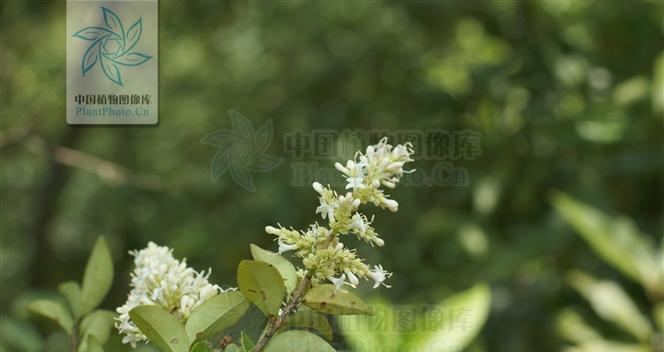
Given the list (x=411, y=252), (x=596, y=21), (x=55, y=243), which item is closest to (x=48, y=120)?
(x=55, y=243)

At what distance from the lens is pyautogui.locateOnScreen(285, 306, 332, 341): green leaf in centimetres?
38

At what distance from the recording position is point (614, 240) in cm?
134

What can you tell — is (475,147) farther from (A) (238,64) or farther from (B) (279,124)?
(A) (238,64)

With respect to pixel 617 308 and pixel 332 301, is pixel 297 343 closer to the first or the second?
pixel 332 301

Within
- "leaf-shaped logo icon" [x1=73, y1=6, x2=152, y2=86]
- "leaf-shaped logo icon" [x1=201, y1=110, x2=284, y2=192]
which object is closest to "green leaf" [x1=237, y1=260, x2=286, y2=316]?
"leaf-shaped logo icon" [x1=73, y1=6, x2=152, y2=86]

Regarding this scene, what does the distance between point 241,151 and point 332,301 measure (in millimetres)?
690

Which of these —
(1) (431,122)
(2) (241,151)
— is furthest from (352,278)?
(1) (431,122)

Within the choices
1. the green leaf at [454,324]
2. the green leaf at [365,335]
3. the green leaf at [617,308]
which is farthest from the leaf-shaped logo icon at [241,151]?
the green leaf at [617,308]

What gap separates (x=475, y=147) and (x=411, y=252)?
237 millimetres

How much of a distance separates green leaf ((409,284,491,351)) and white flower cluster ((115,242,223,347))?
199 millimetres

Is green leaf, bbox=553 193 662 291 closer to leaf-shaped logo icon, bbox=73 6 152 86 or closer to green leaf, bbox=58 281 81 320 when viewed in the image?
leaf-shaped logo icon, bbox=73 6 152 86

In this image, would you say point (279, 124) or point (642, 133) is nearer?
point (642, 133)

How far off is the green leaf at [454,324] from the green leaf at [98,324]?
201 mm

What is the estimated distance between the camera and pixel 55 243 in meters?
2.23
